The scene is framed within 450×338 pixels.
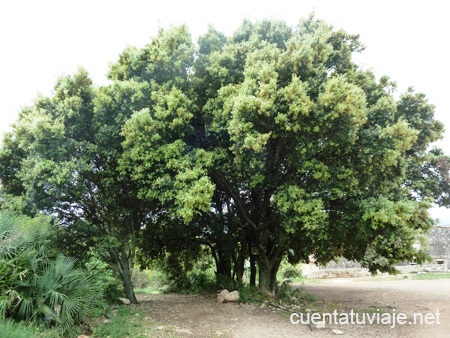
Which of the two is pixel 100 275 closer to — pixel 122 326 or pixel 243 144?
pixel 122 326

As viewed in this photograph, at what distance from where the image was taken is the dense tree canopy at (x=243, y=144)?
357 inches

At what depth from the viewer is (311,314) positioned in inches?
420

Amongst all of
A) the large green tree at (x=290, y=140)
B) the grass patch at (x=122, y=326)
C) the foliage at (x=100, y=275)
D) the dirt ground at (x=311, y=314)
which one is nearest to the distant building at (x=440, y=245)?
the dirt ground at (x=311, y=314)

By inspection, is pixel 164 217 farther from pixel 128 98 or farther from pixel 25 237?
pixel 25 237

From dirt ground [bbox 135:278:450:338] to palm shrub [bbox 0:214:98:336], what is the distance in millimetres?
2127

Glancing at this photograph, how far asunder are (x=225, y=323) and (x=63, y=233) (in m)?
6.05

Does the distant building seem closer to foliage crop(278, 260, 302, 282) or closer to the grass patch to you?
foliage crop(278, 260, 302, 282)

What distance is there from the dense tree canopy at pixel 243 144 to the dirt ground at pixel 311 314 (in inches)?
67.1

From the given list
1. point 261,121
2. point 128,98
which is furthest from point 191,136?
point 261,121

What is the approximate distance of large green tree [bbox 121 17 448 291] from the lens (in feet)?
29.2

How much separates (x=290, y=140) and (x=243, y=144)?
173 centimetres

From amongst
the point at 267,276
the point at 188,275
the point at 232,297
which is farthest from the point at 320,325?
the point at 188,275

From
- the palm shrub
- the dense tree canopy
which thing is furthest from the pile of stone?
the palm shrub

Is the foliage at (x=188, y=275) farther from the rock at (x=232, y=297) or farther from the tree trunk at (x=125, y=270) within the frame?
the tree trunk at (x=125, y=270)
